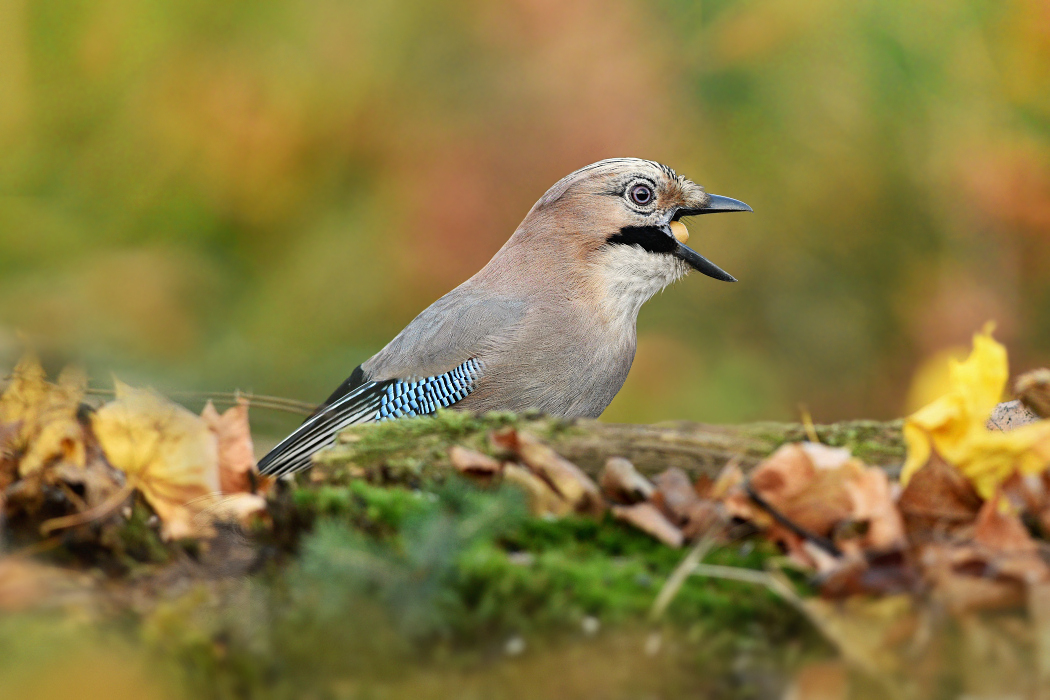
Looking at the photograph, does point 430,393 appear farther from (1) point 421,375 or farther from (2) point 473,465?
(2) point 473,465

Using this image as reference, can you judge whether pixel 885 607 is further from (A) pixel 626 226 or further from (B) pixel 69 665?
(A) pixel 626 226

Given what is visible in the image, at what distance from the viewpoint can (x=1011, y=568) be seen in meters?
1.61

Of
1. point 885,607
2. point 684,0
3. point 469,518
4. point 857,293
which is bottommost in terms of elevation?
point 885,607

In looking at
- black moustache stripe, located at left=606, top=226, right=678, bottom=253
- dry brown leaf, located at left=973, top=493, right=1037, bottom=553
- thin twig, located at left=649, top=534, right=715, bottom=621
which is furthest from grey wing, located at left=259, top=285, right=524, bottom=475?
dry brown leaf, located at left=973, top=493, right=1037, bottom=553

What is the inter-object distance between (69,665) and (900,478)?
1399 millimetres

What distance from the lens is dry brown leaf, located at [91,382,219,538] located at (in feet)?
6.59

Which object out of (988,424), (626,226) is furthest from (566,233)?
(988,424)

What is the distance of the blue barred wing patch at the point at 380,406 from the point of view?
3246 mm

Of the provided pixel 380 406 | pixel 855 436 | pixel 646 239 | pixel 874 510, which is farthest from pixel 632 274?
pixel 874 510

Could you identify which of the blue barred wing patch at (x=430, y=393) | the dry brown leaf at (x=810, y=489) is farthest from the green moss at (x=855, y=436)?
the blue barred wing patch at (x=430, y=393)

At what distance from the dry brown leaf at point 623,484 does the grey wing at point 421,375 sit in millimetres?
1340

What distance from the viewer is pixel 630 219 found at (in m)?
3.58

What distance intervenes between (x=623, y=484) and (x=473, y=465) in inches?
10.9

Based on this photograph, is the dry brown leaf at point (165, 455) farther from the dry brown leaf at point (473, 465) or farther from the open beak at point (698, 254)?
the open beak at point (698, 254)
